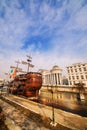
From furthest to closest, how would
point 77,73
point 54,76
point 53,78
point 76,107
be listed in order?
point 53,78
point 54,76
point 77,73
point 76,107

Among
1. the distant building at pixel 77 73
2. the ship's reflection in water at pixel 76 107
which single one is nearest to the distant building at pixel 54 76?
the distant building at pixel 77 73

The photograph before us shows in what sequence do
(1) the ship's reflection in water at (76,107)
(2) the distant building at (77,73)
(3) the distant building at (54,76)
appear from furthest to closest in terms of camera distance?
(3) the distant building at (54,76) < (2) the distant building at (77,73) < (1) the ship's reflection in water at (76,107)

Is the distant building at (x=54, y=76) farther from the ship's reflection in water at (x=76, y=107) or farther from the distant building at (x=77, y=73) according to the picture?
the ship's reflection in water at (x=76, y=107)

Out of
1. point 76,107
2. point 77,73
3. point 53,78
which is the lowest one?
point 76,107

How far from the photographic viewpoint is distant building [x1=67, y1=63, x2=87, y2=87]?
51.2 meters

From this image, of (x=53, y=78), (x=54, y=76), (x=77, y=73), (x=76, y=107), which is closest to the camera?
(x=76, y=107)

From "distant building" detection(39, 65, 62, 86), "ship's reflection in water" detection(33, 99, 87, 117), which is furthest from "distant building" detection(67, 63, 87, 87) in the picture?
"ship's reflection in water" detection(33, 99, 87, 117)

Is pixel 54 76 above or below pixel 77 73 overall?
below

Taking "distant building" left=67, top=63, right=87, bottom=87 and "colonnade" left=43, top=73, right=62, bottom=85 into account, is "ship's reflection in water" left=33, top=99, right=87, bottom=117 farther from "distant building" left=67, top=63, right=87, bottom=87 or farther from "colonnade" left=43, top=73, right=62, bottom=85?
"colonnade" left=43, top=73, right=62, bottom=85

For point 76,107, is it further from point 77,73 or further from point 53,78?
point 53,78

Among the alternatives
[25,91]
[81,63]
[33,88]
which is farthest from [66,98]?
[81,63]

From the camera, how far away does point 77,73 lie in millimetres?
53781

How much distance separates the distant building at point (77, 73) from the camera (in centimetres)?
5119

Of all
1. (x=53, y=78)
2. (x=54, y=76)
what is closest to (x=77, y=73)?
(x=54, y=76)
